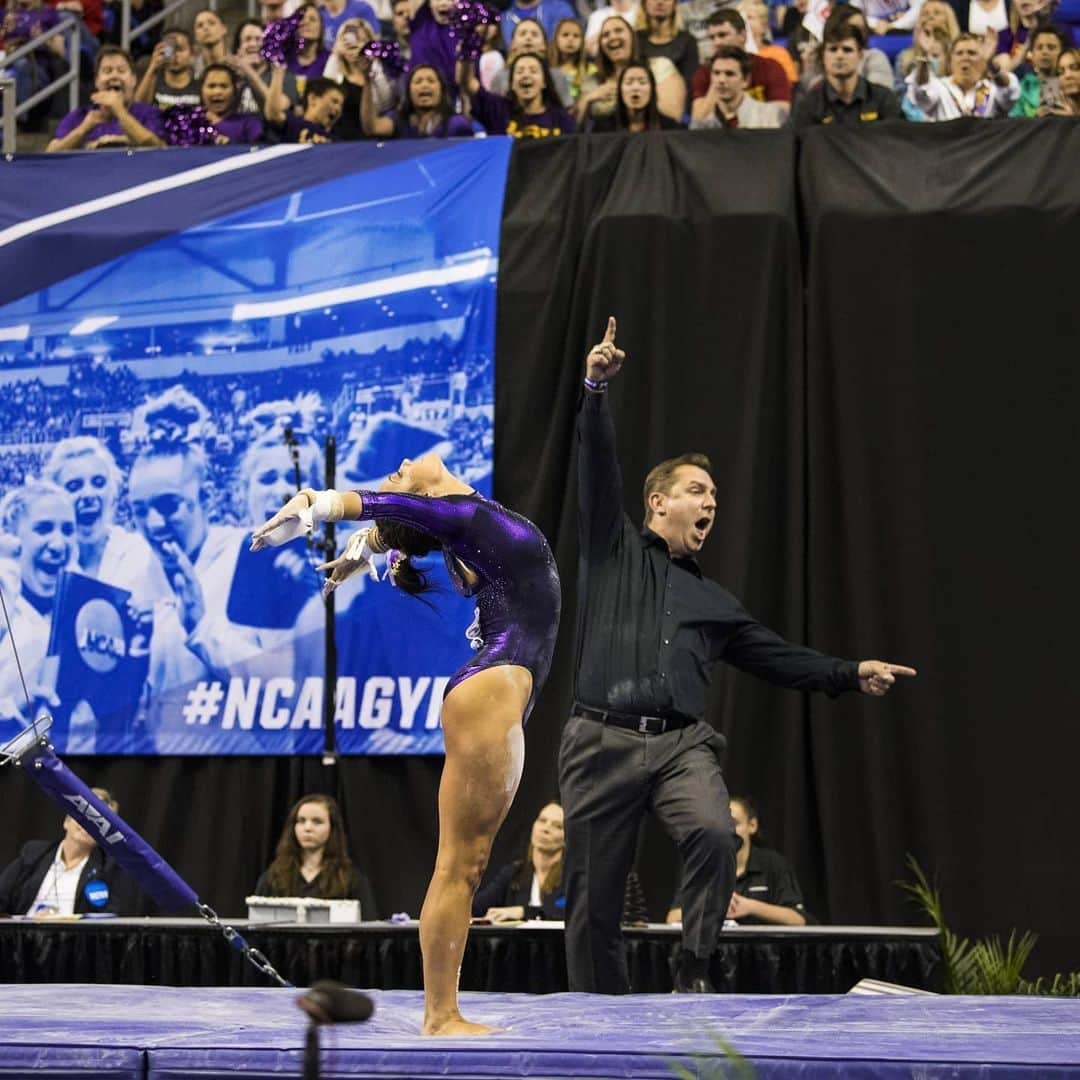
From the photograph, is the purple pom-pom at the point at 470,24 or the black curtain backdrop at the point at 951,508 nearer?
the black curtain backdrop at the point at 951,508

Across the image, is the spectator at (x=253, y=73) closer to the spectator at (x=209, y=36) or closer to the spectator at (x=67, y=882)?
the spectator at (x=209, y=36)

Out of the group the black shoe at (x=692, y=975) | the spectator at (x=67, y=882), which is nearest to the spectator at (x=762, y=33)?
the spectator at (x=67, y=882)

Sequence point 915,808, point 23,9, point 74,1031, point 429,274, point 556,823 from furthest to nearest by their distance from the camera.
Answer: point 23,9
point 429,274
point 915,808
point 556,823
point 74,1031

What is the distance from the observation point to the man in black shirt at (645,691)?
4.63 meters

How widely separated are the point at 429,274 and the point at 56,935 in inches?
139

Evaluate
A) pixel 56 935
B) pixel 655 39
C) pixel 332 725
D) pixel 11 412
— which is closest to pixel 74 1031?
pixel 56 935

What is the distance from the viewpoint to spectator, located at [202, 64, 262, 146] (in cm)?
851

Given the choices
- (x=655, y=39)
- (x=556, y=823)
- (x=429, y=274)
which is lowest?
(x=556, y=823)

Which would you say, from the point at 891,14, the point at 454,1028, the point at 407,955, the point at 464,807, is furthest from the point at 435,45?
the point at 454,1028

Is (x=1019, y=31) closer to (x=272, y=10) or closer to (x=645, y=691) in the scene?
(x=272, y=10)

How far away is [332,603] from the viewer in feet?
25.3

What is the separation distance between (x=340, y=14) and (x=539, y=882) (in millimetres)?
5336

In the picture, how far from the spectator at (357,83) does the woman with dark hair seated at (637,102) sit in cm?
124

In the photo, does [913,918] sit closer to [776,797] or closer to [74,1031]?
[776,797]
